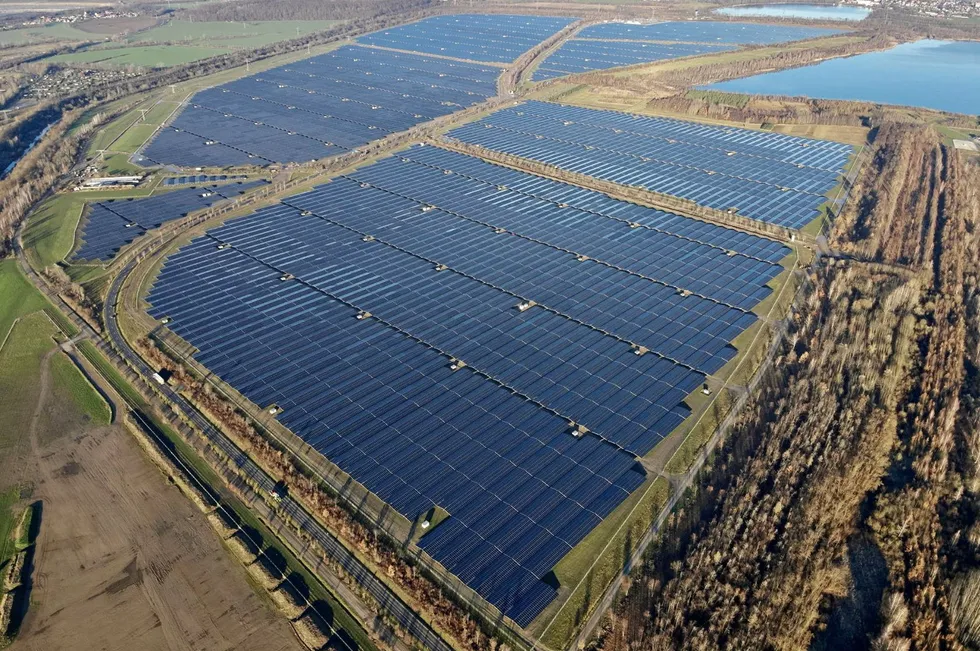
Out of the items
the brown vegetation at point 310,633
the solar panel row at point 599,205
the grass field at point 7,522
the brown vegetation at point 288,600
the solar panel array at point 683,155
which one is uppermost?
the solar panel array at point 683,155

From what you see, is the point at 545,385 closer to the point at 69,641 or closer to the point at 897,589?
the point at 897,589

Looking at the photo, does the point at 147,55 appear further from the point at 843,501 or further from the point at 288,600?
the point at 843,501

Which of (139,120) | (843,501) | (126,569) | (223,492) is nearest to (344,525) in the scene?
(223,492)

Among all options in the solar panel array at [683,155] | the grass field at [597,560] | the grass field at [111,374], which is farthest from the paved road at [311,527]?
the solar panel array at [683,155]

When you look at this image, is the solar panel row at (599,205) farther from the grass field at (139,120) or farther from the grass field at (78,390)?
the grass field at (78,390)

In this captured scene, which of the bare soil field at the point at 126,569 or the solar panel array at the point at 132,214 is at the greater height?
the solar panel array at the point at 132,214

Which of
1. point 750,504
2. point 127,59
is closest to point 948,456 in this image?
point 750,504
